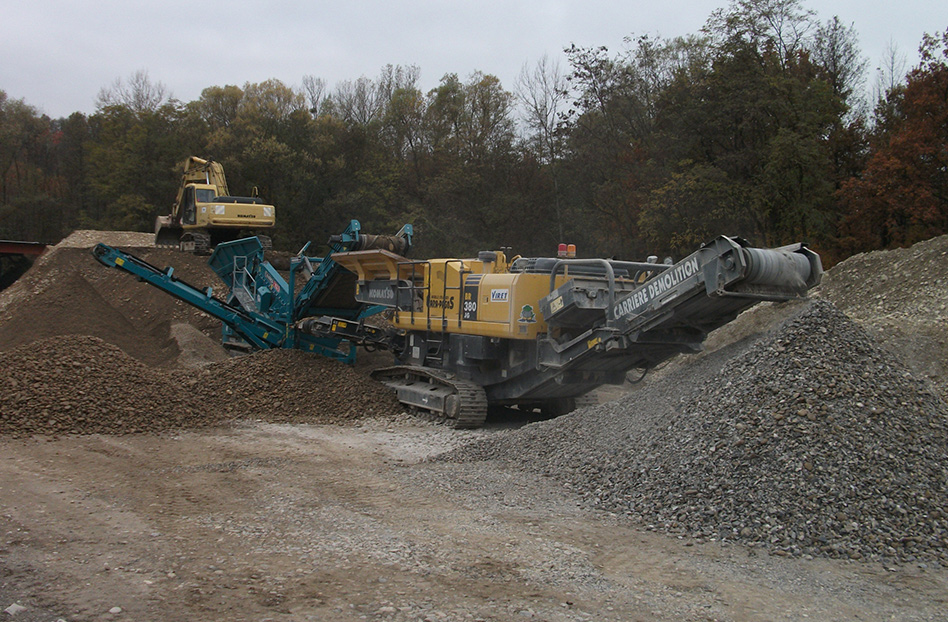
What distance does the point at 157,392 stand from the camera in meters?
9.76

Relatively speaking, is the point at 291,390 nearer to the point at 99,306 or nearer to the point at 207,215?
the point at 99,306

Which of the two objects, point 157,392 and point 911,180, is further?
point 911,180

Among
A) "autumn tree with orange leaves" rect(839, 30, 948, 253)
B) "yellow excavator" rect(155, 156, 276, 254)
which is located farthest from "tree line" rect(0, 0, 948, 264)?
"yellow excavator" rect(155, 156, 276, 254)

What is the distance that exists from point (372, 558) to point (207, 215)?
15289mm

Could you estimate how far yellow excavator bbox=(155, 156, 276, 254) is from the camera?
18.5m

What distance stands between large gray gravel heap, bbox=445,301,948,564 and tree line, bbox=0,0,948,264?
15481 millimetres

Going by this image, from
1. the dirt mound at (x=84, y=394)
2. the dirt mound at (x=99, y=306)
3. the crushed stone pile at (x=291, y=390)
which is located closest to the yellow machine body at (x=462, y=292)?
the crushed stone pile at (x=291, y=390)

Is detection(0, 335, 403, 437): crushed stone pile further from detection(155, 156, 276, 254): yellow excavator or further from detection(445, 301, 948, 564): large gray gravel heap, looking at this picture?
detection(155, 156, 276, 254): yellow excavator

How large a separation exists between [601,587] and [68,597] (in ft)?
9.74

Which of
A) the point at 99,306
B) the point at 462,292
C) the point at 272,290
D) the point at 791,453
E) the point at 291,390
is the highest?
the point at 462,292

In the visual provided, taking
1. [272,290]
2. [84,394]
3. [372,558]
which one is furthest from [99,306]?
[372,558]

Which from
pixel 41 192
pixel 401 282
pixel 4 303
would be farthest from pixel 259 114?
pixel 401 282

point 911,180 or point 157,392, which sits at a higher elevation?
point 911,180

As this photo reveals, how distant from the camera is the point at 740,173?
878 inches
